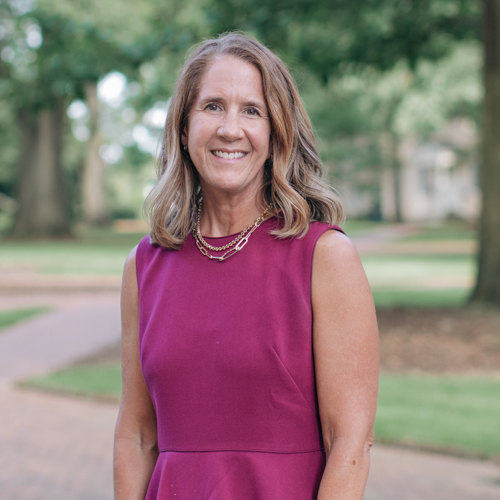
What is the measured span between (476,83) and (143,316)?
30.2 m

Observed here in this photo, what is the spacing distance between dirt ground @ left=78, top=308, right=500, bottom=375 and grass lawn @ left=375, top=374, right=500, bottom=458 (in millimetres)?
463

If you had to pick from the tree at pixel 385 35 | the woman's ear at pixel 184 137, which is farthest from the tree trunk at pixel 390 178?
the woman's ear at pixel 184 137

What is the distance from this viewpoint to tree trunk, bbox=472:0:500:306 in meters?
10.3

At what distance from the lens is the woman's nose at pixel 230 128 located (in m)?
1.84

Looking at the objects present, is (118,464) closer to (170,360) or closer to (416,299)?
(170,360)

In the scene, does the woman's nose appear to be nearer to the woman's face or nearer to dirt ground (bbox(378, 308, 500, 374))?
the woman's face

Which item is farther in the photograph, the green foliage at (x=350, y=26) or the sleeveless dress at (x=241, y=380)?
the green foliage at (x=350, y=26)

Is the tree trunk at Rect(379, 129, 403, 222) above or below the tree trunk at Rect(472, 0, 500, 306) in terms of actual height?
below

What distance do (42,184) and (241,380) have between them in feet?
117

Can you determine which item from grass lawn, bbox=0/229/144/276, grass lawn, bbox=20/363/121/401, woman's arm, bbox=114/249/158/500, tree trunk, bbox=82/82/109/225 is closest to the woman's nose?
woman's arm, bbox=114/249/158/500

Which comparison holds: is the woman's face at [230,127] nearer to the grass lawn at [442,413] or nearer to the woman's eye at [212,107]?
the woman's eye at [212,107]

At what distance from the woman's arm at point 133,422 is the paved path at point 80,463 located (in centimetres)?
320

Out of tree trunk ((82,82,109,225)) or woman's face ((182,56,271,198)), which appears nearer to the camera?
woman's face ((182,56,271,198))

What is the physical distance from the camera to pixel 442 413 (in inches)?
265
